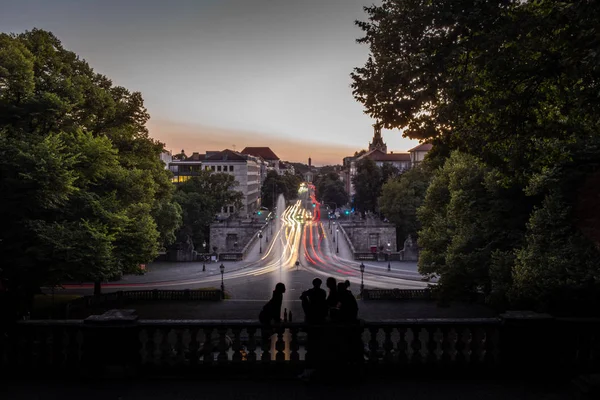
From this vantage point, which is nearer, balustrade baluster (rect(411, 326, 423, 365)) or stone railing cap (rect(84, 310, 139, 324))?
stone railing cap (rect(84, 310, 139, 324))

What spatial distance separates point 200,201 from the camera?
7050 centimetres

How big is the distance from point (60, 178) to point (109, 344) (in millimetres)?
11890

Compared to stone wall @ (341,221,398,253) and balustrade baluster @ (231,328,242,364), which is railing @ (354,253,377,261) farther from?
balustrade baluster @ (231,328,242,364)

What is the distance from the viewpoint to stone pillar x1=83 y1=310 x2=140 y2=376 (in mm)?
8570

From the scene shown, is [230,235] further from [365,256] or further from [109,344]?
[109,344]

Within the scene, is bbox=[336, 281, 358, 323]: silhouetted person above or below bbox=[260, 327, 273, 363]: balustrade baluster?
above

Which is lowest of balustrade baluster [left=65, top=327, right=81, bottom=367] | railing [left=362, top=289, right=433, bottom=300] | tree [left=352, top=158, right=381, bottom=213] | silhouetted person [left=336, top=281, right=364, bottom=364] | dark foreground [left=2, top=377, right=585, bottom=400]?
railing [left=362, top=289, right=433, bottom=300]

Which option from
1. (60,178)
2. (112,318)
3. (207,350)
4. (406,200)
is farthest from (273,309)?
(406,200)

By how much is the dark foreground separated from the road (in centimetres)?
2990

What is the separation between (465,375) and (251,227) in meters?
73.0

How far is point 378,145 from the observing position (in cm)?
18825

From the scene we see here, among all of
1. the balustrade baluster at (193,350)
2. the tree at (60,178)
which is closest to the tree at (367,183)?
the tree at (60,178)

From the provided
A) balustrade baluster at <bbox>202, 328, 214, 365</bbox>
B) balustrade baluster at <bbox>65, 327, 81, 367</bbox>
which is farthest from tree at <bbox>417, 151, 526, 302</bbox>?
balustrade baluster at <bbox>65, 327, 81, 367</bbox>

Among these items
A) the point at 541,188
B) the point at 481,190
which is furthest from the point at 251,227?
the point at 541,188
